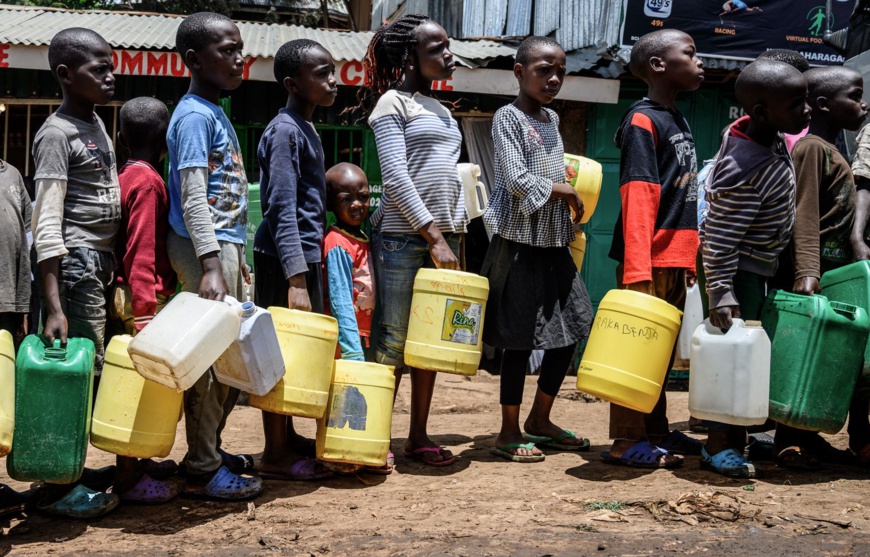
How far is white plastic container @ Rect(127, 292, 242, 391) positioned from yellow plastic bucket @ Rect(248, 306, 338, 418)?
350 mm

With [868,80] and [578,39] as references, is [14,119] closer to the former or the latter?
[578,39]

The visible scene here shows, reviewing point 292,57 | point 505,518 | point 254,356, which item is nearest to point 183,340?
point 254,356

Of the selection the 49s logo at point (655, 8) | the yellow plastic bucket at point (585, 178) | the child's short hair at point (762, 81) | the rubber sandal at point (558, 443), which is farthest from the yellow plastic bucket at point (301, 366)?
the 49s logo at point (655, 8)

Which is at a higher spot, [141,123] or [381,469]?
[141,123]

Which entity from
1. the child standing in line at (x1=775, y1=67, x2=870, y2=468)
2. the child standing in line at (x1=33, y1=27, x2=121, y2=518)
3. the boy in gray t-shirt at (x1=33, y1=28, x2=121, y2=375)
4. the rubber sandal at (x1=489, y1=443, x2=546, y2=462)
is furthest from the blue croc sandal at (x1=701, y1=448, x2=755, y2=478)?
the boy in gray t-shirt at (x1=33, y1=28, x2=121, y2=375)

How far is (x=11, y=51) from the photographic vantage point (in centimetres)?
713

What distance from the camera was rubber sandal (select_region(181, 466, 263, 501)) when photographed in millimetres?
3695

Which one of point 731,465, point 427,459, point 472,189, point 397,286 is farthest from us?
point 472,189

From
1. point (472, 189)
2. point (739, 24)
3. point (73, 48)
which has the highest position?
point (739, 24)

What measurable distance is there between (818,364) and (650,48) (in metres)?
1.58

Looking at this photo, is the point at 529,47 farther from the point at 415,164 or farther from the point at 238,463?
the point at 238,463

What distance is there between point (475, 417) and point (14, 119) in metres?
5.21

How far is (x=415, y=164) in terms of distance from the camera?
167 inches

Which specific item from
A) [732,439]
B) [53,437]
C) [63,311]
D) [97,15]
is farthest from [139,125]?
[97,15]
